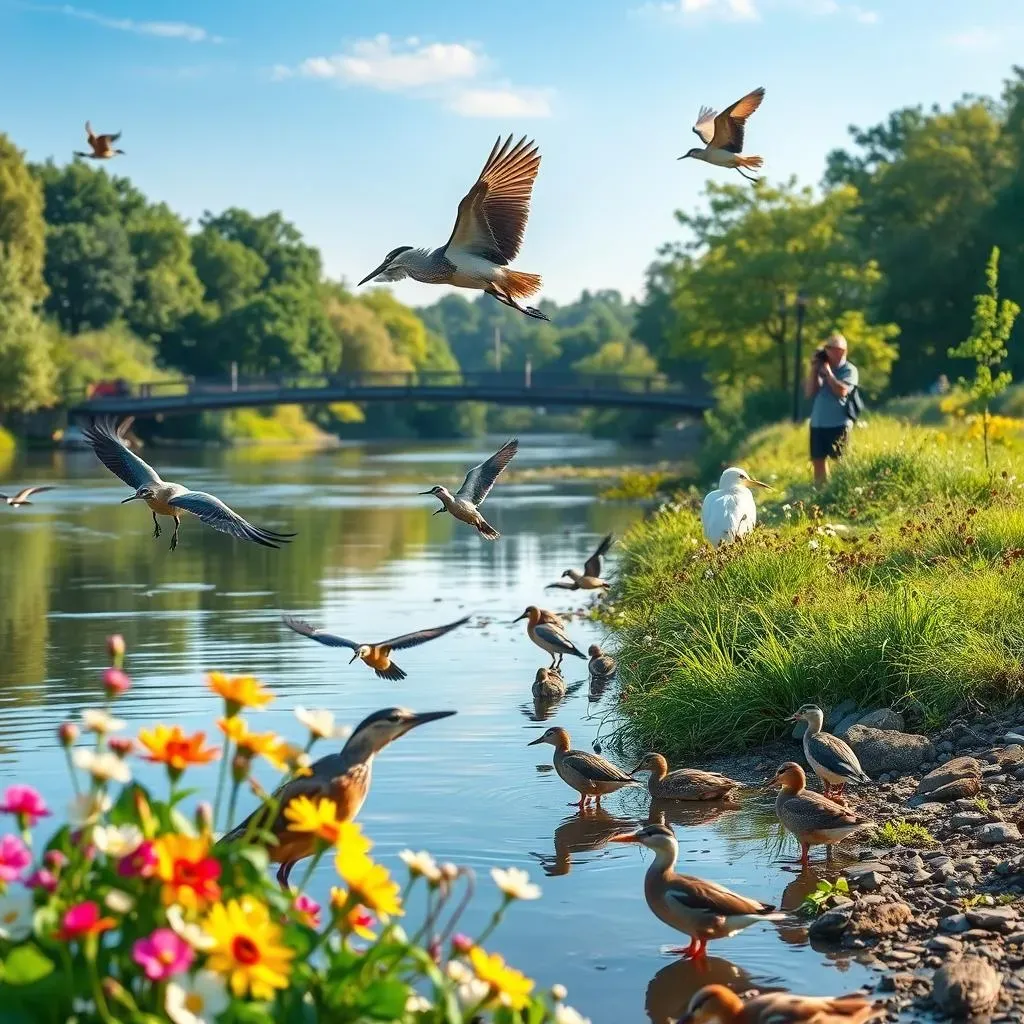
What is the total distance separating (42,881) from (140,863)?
22 centimetres

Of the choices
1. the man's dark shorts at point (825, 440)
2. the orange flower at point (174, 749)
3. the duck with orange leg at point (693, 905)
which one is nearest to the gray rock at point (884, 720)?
the duck with orange leg at point (693, 905)

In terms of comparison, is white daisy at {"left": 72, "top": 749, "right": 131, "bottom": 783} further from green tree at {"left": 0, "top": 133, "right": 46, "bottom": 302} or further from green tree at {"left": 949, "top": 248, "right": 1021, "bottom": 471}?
green tree at {"left": 0, "top": 133, "right": 46, "bottom": 302}

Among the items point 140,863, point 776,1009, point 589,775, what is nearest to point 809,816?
point 589,775

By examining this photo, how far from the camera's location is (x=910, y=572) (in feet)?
39.1

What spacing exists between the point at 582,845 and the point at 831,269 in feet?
138

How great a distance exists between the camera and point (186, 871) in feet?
10.8

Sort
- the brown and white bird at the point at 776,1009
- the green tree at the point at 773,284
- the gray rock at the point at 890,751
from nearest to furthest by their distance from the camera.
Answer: the brown and white bird at the point at 776,1009 → the gray rock at the point at 890,751 → the green tree at the point at 773,284

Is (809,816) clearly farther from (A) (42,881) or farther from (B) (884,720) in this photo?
(A) (42,881)

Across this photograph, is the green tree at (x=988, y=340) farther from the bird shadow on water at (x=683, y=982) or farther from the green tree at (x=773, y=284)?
the green tree at (x=773, y=284)

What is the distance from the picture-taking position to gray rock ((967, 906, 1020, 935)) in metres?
6.31

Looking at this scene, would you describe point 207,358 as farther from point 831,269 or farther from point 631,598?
point 631,598

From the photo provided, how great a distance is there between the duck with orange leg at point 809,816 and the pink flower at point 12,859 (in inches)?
187

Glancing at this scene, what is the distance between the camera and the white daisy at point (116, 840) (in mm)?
3357

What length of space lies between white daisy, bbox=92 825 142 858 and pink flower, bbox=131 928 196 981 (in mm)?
256
